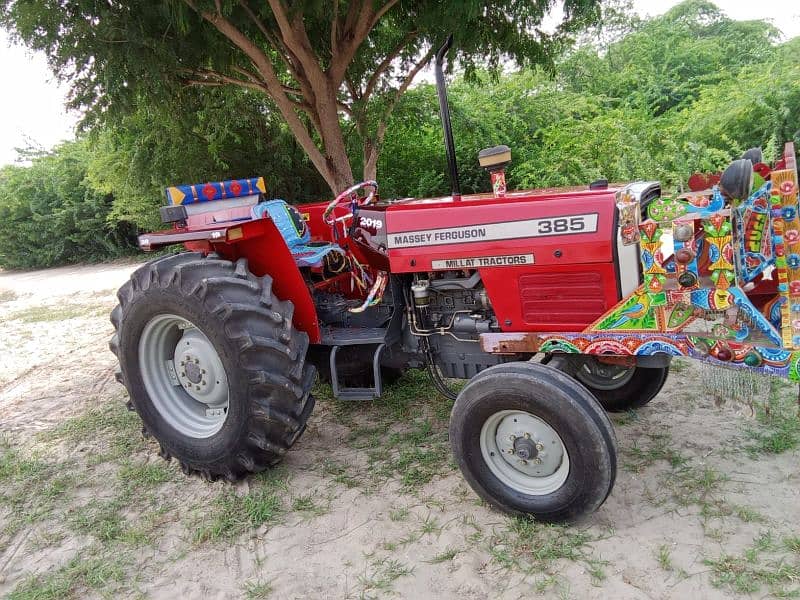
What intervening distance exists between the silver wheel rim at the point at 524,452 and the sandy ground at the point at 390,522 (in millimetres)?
191

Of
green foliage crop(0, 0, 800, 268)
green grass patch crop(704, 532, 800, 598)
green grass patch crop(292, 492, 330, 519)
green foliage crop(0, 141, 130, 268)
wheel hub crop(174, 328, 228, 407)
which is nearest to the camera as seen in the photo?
green grass patch crop(704, 532, 800, 598)

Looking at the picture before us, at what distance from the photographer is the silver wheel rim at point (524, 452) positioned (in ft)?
8.20

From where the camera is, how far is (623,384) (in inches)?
137

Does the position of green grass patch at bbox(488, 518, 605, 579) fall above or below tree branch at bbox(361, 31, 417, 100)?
below

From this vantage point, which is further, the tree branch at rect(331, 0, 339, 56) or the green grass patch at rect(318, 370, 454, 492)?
the tree branch at rect(331, 0, 339, 56)

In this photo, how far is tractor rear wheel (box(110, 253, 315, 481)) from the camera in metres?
2.93

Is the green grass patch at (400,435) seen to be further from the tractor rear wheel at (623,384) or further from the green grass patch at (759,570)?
the green grass patch at (759,570)

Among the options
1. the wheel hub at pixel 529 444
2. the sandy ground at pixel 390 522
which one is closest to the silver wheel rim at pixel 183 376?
the sandy ground at pixel 390 522

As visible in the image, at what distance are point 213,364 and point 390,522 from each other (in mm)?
1356

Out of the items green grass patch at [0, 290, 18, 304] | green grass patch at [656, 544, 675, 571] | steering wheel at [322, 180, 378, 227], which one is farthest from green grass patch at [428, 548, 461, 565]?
green grass patch at [0, 290, 18, 304]

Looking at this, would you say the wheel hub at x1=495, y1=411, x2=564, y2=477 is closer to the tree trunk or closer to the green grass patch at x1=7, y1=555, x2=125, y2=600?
the green grass patch at x1=7, y1=555, x2=125, y2=600

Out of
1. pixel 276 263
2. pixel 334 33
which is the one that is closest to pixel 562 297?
pixel 276 263

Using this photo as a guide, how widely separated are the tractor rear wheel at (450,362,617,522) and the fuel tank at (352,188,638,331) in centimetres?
41

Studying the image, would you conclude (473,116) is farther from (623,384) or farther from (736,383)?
(736,383)
